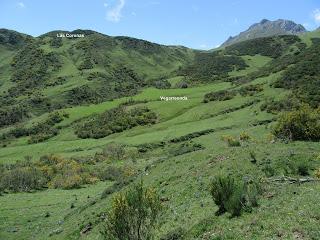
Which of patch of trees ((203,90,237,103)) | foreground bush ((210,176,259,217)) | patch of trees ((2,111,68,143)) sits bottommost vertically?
patch of trees ((2,111,68,143))

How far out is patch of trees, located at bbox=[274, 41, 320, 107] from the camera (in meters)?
85.9

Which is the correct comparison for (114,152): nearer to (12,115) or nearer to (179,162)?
(179,162)

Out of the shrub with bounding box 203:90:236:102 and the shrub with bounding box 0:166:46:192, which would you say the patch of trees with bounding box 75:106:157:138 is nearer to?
the shrub with bounding box 203:90:236:102

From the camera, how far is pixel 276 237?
16250 mm

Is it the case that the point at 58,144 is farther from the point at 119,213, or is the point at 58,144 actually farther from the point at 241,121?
the point at 119,213

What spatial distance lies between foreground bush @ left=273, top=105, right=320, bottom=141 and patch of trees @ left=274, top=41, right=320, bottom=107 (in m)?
42.1

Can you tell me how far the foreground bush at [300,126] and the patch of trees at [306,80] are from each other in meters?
42.1

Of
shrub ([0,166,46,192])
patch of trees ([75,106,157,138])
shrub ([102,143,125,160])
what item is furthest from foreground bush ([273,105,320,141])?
patch of trees ([75,106,157,138])

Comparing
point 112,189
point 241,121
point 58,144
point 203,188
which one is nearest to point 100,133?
point 58,144

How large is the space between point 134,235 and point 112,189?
21565mm

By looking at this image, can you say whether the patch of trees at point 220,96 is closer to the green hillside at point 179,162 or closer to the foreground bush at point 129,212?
the green hillside at point 179,162

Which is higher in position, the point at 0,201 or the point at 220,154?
the point at 220,154

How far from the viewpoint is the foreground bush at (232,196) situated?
20.4m

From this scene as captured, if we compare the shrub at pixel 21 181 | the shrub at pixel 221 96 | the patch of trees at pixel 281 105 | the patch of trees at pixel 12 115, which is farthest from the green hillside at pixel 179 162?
the patch of trees at pixel 12 115
